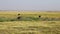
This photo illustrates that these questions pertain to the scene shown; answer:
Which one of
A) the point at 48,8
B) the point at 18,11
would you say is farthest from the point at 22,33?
the point at 48,8

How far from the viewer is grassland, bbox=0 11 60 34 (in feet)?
2.59

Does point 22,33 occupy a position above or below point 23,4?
below

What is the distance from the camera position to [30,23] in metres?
0.86

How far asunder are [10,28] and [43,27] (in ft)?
0.82

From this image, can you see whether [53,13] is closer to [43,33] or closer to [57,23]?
[57,23]

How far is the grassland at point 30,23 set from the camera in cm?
79

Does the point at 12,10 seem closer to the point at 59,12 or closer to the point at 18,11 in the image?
the point at 18,11

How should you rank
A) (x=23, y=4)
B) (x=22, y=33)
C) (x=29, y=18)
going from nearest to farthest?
(x=22, y=33) → (x=29, y=18) → (x=23, y=4)

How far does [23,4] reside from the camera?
3.29ft

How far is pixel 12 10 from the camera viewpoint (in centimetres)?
98

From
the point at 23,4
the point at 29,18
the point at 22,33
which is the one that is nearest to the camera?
the point at 22,33

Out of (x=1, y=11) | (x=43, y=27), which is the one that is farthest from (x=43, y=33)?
(x=1, y=11)

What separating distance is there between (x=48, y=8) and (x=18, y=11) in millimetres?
278

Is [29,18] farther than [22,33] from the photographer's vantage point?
Yes
